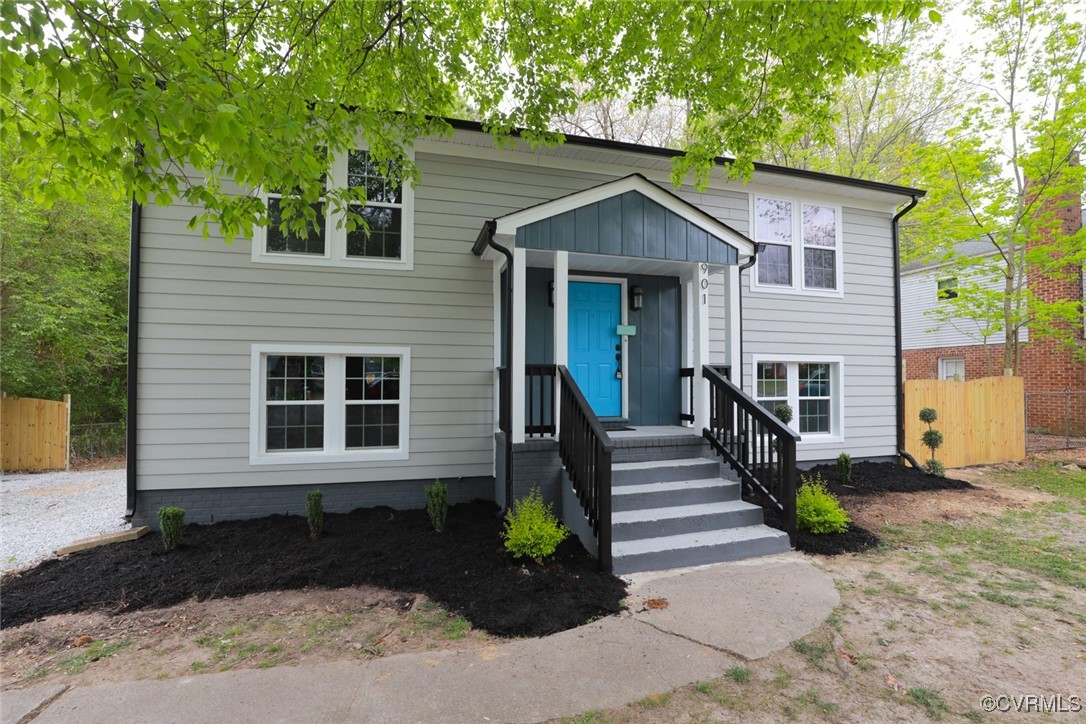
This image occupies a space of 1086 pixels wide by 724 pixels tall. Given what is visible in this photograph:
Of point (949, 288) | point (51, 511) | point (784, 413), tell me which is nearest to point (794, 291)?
point (784, 413)

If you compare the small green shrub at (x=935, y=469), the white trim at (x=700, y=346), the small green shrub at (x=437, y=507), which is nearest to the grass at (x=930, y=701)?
the white trim at (x=700, y=346)

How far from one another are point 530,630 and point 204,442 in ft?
14.4

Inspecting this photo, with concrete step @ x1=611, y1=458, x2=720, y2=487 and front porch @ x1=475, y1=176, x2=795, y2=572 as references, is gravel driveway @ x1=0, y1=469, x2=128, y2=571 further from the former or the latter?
concrete step @ x1=611, y1=458, x2=720, y2=487

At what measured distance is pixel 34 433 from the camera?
9414 millimetres

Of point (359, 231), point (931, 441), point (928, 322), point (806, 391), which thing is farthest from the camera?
point (928, 322)

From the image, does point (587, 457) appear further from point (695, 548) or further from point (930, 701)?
point (930, 701)

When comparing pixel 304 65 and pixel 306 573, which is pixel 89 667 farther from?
pixel 304 65

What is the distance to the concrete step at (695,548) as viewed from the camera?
13.3 ft

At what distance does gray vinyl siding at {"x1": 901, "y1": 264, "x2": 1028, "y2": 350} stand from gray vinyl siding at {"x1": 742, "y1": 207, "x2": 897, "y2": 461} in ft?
25.1

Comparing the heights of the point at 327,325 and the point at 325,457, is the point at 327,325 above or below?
above

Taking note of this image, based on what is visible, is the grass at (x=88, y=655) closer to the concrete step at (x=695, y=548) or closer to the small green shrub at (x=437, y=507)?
the small green shrub at (x=437, y=507)

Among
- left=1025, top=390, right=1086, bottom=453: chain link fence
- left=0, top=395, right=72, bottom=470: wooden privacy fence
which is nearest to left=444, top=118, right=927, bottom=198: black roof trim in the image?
left=1025, top=390, right=1086, bottom=453: chain link fence

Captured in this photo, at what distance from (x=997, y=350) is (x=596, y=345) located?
13929 millimetres

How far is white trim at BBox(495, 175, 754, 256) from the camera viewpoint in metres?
4.85
